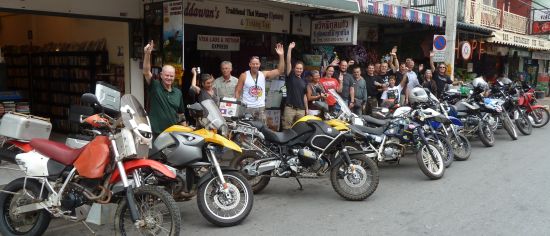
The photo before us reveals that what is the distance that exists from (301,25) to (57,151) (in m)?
8.65

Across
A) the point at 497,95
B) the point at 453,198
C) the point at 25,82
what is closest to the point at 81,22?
the point at 25,82

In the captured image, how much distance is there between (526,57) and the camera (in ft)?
81.7

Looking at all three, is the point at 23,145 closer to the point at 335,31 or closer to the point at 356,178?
the point at 356,178

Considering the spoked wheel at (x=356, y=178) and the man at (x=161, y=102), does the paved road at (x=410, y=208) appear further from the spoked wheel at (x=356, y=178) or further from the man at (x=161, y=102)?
the man at (x=161, y=102)

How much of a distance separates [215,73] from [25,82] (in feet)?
15.4

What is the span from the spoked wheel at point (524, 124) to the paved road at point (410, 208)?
13.5ft

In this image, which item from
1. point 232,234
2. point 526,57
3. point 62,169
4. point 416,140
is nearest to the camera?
point 62,169

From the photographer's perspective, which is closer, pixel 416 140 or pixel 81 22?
pixel 416 140

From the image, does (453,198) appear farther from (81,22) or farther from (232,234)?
(81,22)

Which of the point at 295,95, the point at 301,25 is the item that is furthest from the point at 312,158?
the point at 301,25

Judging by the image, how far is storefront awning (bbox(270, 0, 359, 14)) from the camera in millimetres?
8905

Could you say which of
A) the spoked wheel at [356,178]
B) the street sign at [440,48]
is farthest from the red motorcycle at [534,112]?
the spoked wheel at [356,178]

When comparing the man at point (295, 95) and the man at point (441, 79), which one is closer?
the man at point (295, 95)

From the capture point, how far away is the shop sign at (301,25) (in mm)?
12109
